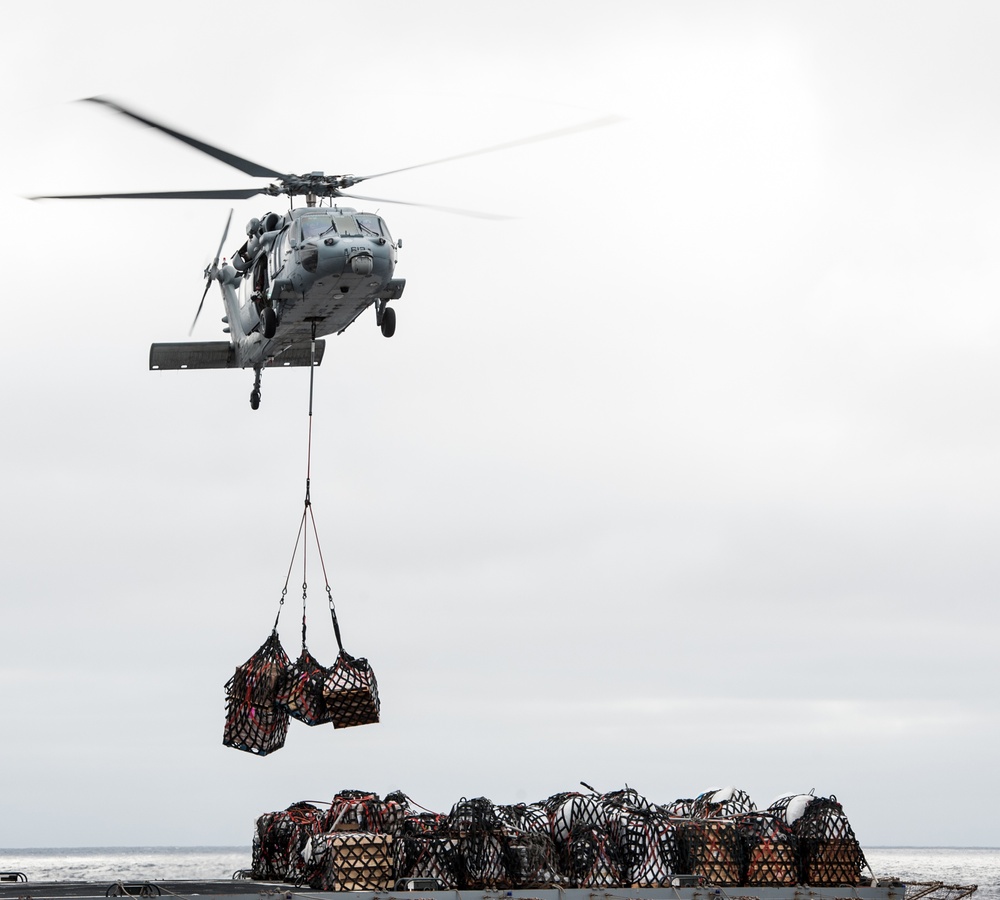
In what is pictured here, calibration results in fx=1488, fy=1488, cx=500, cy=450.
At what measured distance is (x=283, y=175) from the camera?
A: 92.3 feet

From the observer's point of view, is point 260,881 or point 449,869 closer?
point 449,869

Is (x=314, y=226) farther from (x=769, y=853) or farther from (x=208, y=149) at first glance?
→ (x=769, y=853)

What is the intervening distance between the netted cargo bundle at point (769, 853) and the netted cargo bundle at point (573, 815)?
2.70 meters

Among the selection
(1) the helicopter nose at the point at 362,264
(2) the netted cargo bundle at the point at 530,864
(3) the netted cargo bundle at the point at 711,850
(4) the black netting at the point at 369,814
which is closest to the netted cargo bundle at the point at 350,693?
(4) the black netting at the point at 369,814

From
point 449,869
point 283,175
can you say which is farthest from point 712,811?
point 283,175

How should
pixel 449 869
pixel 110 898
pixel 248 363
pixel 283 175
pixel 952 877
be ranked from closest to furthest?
pixel 110 898
pixel 449 869
pixel 283 175
pixel 248 363
pixel 952 877

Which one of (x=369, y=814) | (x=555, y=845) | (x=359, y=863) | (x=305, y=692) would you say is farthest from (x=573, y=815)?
(x=305, y=692)

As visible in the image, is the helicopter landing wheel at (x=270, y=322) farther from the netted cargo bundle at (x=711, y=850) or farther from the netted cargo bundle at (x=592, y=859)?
the netted cargo bundle at (x=711, y=850)

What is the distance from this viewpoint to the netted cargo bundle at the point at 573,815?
88.3 ft

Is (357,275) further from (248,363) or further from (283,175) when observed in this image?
(248,363)

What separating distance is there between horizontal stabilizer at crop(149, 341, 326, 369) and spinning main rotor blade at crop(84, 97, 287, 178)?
5.39m

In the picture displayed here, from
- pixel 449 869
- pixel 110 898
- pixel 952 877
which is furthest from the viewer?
pixel 952 877

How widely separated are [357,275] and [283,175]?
3201 mm

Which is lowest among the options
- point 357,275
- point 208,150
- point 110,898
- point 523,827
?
point 110,898
